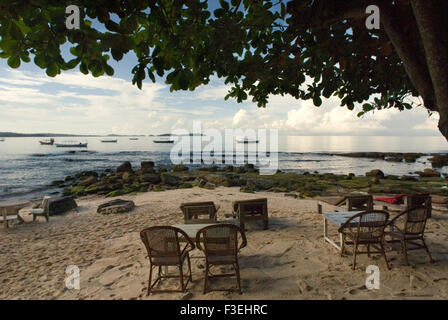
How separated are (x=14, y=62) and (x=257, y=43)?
3.50 metres

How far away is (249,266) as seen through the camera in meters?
4.98

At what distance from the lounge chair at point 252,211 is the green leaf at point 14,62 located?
18.8 feet

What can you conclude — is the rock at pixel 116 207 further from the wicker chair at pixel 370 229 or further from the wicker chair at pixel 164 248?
the wicker chair at pixel 370 229

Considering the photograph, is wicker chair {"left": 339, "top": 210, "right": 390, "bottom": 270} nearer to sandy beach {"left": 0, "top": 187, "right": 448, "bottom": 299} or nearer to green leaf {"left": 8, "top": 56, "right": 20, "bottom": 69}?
sandy beach {"left": 0, "top": 187, "right": 448, "bottom": 299}

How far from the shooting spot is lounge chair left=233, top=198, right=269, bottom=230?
7383 millimetres

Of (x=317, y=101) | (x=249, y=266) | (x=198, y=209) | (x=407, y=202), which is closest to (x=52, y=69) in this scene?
(x=317, y=101)

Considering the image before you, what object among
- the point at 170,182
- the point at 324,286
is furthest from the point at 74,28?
the point at 170,182

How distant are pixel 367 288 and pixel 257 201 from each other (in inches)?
152

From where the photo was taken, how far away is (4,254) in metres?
6.34

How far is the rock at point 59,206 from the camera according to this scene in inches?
408
